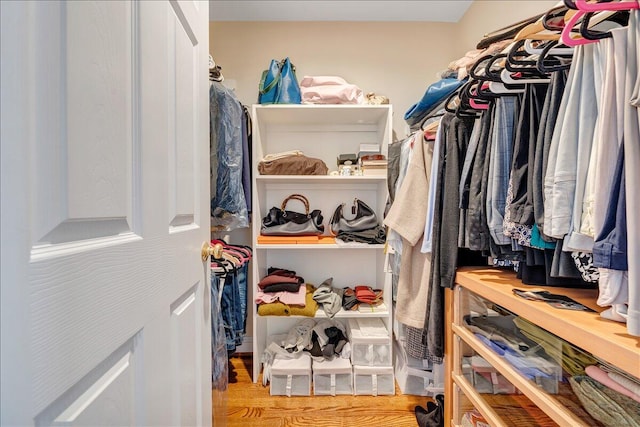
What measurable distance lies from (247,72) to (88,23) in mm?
1972

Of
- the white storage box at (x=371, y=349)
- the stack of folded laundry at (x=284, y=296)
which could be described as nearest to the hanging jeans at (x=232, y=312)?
the stack of folded laundry at (x=284, y=296)

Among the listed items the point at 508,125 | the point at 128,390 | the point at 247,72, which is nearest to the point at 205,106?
the point at 128,390

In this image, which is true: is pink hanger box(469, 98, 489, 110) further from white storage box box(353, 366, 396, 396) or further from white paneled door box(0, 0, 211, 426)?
white storage box box(353, 366, 396, 396)

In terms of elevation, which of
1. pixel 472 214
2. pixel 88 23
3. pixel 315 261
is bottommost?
pixel 315 261

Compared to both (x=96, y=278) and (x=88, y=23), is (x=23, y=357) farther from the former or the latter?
(x=88, y=23)

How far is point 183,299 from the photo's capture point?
79 cm

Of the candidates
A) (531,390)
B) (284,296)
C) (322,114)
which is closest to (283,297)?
(284,296)

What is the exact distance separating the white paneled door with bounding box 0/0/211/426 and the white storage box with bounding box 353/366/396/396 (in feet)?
4.13

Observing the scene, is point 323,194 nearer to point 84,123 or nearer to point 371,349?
point 371,349

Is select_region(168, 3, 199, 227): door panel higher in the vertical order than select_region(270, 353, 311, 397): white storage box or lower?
higher

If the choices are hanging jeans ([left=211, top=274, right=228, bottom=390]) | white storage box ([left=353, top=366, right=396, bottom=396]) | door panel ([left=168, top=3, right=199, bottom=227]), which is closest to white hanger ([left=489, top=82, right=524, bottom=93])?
door panel ([left=168, top=3, right=199, bottom=227])

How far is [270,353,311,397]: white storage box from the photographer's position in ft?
5.85

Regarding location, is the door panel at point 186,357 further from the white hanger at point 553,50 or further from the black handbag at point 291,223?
the white hanger at point 553,50

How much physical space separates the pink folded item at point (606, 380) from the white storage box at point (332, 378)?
1.28 m
